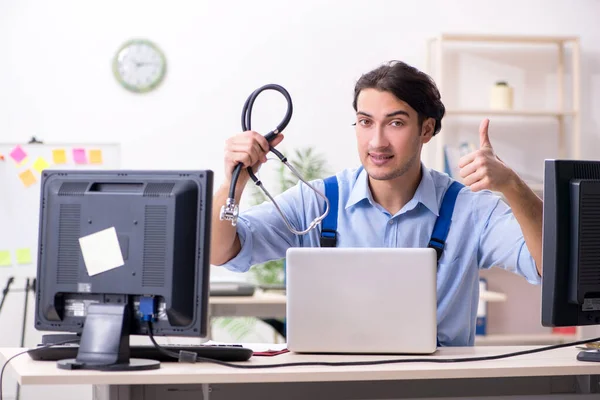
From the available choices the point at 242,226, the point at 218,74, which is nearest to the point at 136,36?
the point at 218,74

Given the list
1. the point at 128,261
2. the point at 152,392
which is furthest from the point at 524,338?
the point at 128,261

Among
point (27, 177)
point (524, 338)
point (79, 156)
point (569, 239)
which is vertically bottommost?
point (524, 338)

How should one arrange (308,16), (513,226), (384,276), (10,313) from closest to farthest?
(384,276) → (513,226) → (10,313) → (308,16)

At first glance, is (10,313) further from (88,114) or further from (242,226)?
(242,226)

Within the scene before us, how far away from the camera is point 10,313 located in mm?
4688

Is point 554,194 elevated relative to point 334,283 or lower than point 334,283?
elevated

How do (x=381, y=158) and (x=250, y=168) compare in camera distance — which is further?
(x=381, y=158)

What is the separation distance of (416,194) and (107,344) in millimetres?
1091

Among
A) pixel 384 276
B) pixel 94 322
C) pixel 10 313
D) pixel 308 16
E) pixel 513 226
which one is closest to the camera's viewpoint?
pixel 94 322

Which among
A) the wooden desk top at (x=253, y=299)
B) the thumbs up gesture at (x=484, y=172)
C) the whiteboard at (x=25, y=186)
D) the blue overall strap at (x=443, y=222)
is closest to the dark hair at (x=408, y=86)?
the blue overall strap at (x=443, y=222)

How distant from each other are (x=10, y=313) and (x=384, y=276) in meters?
3.42

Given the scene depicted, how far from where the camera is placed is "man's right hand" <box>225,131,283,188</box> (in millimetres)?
1997

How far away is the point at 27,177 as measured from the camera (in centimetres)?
440

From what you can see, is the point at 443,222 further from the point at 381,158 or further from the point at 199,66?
the point at 199,66
